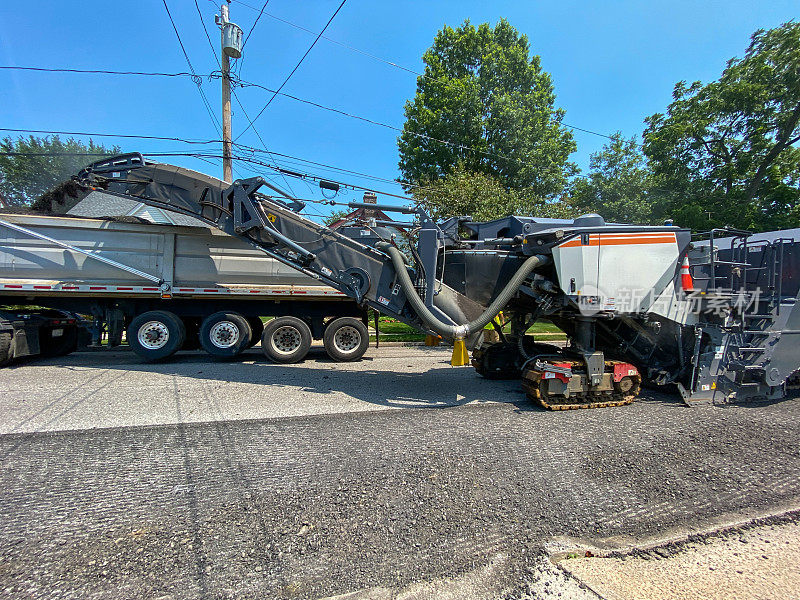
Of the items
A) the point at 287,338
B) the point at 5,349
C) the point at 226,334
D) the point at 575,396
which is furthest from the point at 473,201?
the point at 5,349

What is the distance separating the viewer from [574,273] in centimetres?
527

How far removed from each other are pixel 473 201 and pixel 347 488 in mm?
10572

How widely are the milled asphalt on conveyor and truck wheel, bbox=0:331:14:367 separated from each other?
8.33ft

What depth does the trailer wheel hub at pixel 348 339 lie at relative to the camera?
9.36 m

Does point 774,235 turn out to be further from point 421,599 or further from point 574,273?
point 421,599

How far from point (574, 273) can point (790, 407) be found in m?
3.60

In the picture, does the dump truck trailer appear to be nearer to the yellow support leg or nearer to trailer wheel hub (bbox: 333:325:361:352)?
trailer wheel hub (bbox: 333:325:361:352)

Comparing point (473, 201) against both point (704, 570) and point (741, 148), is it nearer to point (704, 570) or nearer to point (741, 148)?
point (704, 570)

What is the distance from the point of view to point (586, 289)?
17.3 ft

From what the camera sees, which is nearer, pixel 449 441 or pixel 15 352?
pixel 449 441

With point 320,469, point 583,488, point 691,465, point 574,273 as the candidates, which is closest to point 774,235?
point 574,273

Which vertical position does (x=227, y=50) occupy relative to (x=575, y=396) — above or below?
above

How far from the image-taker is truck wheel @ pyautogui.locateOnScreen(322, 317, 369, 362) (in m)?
9.25

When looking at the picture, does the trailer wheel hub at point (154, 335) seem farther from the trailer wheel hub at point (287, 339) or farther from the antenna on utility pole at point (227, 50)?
the antenna on utility pole at point (227, 50)
